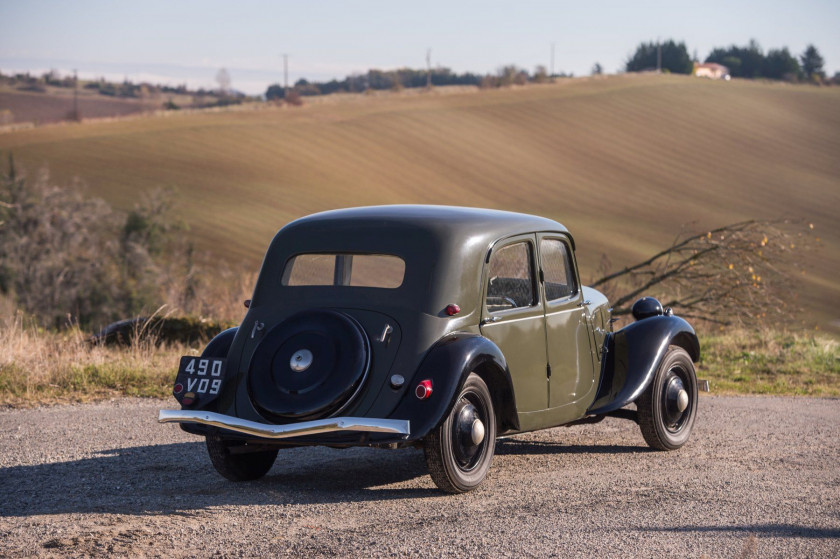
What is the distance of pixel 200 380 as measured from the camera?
6105mm

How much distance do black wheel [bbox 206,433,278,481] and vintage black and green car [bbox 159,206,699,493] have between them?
0.04 ft

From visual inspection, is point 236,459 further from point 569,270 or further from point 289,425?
point 569,270

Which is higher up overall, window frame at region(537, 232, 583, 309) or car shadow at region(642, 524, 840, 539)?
window frame at region(537, 232, 583, 309)

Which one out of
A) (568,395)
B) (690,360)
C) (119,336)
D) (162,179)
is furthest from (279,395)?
(162,179)

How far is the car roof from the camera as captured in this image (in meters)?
6.27

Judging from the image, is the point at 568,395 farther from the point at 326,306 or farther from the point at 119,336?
the point at 119,336

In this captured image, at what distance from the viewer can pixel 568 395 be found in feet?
22.6

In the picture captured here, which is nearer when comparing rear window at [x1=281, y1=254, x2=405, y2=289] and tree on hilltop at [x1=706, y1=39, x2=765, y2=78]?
rear window at [x1=281, y1=254, x2=405, y2=289]

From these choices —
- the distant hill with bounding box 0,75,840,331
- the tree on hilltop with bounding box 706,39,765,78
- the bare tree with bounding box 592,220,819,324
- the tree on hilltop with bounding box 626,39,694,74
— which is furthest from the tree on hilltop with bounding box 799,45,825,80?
the bare tree with bounding box 592,220,819,324

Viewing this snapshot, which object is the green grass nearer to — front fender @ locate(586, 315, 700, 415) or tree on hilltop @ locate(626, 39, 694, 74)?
front fender @ locate(586, 315, 700, 415)

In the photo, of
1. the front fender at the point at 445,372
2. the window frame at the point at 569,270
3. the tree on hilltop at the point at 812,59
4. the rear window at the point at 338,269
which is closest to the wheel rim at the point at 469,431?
the front fender at the point at 445,372

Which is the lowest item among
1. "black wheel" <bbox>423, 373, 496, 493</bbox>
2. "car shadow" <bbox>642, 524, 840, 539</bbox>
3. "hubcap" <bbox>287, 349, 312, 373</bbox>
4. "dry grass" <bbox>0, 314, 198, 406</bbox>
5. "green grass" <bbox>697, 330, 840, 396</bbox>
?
"green grass" <bbox>697, 330, 840, 396</bbox>

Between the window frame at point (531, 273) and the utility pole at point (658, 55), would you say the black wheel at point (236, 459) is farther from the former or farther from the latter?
the utility pole at point (658, 55)

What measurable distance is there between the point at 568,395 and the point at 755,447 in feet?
6.32
